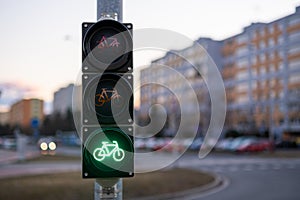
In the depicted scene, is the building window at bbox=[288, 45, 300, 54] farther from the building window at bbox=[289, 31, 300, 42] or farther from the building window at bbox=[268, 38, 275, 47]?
the building window at bbox=[268, 38, 275, 47]

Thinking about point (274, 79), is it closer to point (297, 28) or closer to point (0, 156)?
point (297, 28)

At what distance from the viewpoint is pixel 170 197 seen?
1356cm

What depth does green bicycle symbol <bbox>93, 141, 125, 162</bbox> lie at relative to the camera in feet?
9.16

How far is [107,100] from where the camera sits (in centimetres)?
284

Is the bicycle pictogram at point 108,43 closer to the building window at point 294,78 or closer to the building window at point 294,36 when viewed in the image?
the building window at point 294,36

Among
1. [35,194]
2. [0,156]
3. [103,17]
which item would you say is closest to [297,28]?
[0,156]

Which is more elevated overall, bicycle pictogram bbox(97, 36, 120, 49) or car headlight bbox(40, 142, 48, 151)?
bicycle pictogram bbox(97, 36, 120, 49)

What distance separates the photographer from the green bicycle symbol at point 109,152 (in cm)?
279

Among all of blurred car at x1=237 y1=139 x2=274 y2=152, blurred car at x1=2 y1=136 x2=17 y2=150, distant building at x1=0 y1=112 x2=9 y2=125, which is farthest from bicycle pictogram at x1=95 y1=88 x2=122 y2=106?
blurred car at x1=237 y1=139 x2=274 y2=152

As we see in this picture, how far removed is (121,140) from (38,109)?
694 cm

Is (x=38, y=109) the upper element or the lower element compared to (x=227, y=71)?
lower

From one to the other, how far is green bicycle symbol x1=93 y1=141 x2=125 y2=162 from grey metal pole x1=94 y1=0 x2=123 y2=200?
143mm

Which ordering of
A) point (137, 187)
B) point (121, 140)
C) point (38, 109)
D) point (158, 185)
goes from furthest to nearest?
point (158, 185) → point (137, 187) → point (38, 109) → point (121, 140)

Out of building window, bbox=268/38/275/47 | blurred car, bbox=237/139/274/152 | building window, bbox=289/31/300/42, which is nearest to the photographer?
building window, bbox=289/31/300/42
